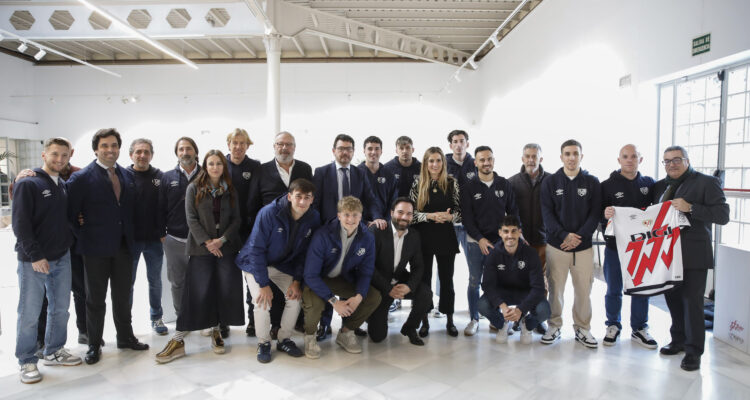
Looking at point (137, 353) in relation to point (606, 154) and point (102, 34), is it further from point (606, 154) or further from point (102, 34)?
point (102, 34)

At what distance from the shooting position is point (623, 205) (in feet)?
10.5

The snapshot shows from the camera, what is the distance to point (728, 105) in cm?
410

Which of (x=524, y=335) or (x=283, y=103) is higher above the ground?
(x=283, y=103)

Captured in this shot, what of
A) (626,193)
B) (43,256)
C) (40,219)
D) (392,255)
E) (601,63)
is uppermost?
(601,63)

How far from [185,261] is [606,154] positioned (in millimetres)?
5046

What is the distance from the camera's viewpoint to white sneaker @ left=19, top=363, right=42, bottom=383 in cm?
253

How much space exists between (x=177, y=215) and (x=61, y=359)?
3.89 ft

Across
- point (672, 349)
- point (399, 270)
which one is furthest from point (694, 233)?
point (399, 270)

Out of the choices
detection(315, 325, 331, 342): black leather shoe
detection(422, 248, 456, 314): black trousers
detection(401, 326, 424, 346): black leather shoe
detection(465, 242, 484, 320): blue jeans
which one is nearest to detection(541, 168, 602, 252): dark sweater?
detection(465, 242, 484, 320): blue jeans

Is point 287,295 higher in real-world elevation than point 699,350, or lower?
higher

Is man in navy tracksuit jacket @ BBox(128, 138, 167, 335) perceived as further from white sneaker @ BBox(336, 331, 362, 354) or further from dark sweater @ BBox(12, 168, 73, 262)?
white sneaker @ BBox(336, 331, 362, 354)

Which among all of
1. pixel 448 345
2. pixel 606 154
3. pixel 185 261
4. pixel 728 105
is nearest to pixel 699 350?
pixel 448 345

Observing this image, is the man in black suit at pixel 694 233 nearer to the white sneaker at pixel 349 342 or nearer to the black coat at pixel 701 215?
the black coat at pixel 701 215

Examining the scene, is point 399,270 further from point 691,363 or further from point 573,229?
point 691,363
